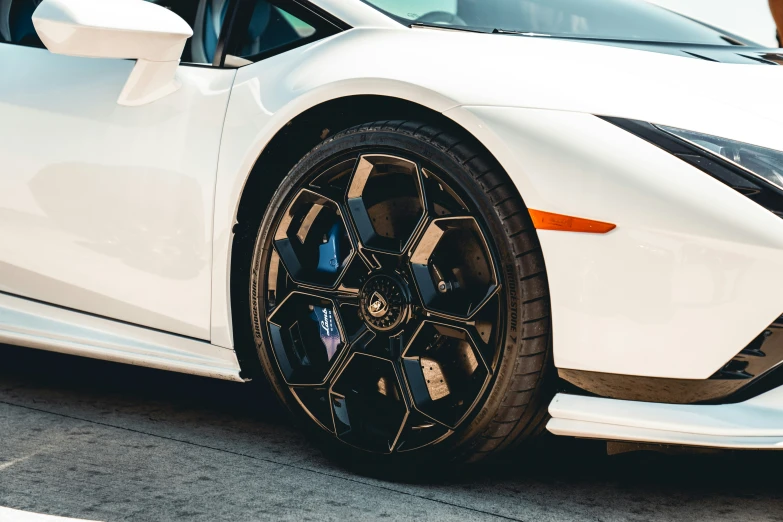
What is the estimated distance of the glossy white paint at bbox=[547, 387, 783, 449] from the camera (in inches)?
71.3

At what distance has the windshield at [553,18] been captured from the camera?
2.43m

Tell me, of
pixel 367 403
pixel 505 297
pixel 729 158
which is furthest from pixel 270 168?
pixel 729 158

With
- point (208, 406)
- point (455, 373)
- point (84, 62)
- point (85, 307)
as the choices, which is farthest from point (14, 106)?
point (455, 373)

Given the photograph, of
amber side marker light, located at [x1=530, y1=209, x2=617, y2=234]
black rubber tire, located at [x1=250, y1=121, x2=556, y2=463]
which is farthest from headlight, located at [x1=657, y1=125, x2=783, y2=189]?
black rubber tire, located at [x1=250, y1=121, x2=556, y2=463]

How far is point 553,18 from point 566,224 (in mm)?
898

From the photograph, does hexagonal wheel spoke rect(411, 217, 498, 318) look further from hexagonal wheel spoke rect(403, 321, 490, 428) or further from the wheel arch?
the wheel arch

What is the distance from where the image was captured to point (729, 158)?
1.81 m

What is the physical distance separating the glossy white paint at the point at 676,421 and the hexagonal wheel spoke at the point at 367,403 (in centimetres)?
40

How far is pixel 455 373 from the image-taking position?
83.7 inches

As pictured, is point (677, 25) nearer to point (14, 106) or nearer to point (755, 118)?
point (755, 118)

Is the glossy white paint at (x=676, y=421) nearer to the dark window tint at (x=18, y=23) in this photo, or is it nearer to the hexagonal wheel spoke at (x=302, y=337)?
the hexagonal wheel spoke at (x=302, y=337)

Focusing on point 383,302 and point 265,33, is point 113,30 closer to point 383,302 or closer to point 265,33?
point 265,33

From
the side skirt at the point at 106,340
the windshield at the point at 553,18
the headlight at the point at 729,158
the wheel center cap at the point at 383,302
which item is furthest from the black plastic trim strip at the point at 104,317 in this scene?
the headlight at the point at 729,158

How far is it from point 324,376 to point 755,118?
3.55 ft
